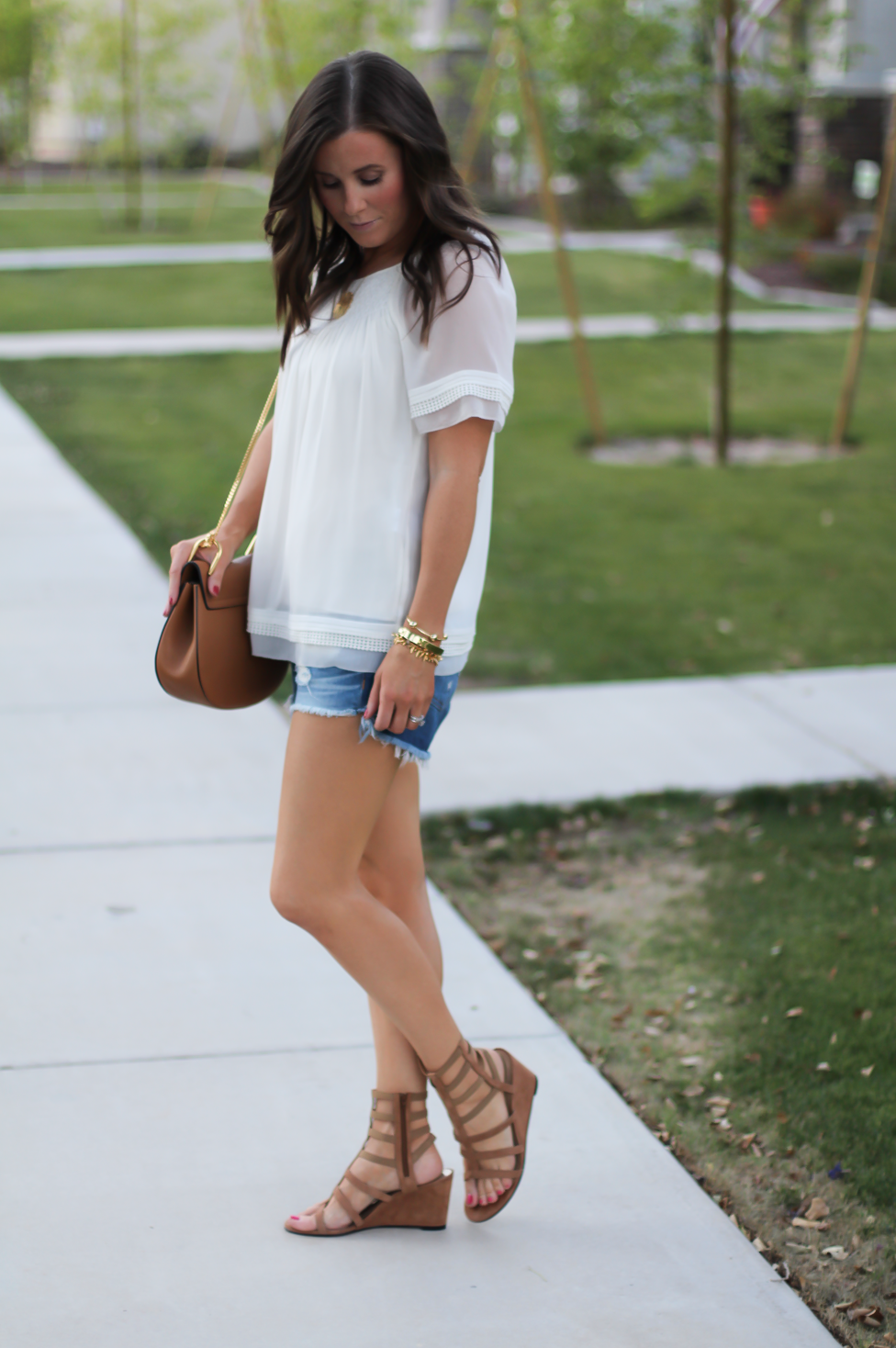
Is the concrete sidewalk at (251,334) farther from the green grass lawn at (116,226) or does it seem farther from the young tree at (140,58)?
the young tree at (140,58)

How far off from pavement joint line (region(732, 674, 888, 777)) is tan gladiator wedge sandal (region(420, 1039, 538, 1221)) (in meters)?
2.66

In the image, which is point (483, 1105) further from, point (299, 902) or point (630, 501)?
point (630, 501)

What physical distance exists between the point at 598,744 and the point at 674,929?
4.43ft

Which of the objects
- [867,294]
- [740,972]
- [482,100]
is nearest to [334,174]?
[740,972]

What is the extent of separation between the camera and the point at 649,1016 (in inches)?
136

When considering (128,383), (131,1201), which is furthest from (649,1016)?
(128,383)

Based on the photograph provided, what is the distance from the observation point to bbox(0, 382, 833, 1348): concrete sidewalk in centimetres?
236

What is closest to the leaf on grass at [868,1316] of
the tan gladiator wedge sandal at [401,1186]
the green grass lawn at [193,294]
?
the tan gladiator wedge sandal at [401,1186]

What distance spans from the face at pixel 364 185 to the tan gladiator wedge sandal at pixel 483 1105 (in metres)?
1.36

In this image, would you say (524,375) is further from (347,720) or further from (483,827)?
(347,720)

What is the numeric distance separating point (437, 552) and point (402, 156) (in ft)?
1.95

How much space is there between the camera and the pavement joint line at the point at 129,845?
4.15 meters

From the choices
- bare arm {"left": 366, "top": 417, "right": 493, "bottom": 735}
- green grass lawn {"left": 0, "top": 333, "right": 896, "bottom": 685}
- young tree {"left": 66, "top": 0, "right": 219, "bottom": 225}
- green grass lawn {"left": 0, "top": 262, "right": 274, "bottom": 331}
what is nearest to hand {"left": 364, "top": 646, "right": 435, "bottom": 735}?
bare arm {"left": 366, "top": 417, "right": 493, "bottom": 735}

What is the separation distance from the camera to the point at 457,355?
2172 mm
